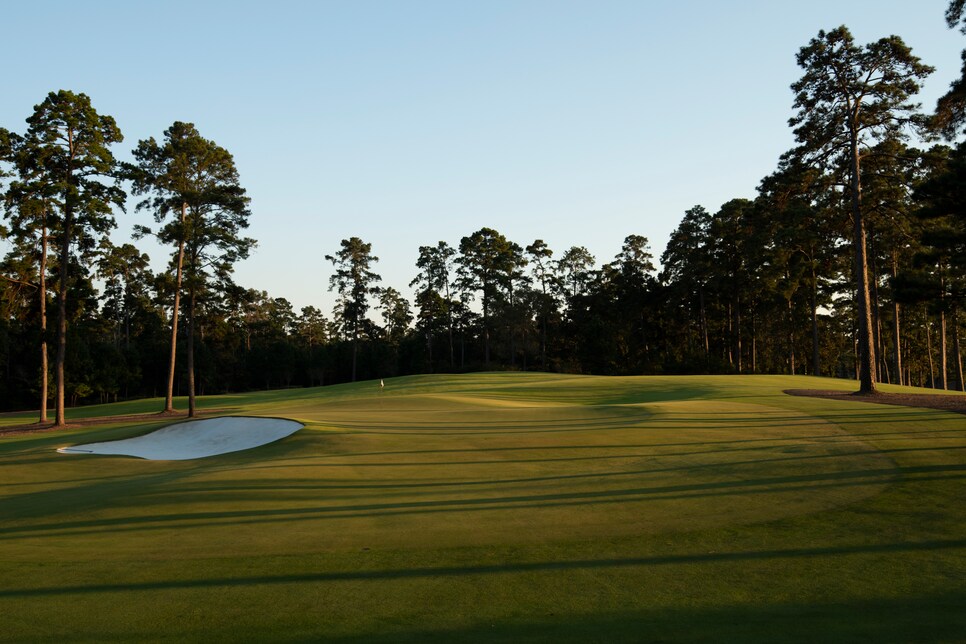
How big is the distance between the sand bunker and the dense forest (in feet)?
55.3

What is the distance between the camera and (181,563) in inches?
288

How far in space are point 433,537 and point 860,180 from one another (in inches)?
1107

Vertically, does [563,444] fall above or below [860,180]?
below

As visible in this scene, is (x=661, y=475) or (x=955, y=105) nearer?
(x=661, y=475)

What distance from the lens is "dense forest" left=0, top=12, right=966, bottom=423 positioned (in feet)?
Answer: 91.4

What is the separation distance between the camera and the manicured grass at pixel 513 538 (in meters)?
5.59

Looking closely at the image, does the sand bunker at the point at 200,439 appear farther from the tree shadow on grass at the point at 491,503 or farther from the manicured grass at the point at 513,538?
the tree shadow on grass at the point at 491,503

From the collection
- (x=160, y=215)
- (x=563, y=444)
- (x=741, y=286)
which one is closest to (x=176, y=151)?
(x=160, y=215)

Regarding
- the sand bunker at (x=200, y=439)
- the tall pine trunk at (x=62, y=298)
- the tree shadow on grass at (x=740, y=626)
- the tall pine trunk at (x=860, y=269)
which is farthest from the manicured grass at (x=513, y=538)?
the tall pine trunk at (x=62, y=298)

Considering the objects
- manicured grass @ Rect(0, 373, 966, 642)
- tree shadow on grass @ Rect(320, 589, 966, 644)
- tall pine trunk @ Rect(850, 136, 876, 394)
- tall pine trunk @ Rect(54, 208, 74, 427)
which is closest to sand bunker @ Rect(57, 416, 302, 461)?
manicured grass @ Rect(0, 373, 966, 642)

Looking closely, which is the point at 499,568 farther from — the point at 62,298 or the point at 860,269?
the point at 62,298

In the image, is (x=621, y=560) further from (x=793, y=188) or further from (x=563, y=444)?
(x=793, y=188)

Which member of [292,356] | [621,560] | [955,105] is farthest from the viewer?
[292,356]

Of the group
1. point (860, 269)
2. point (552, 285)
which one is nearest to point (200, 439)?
point (860, 269)
